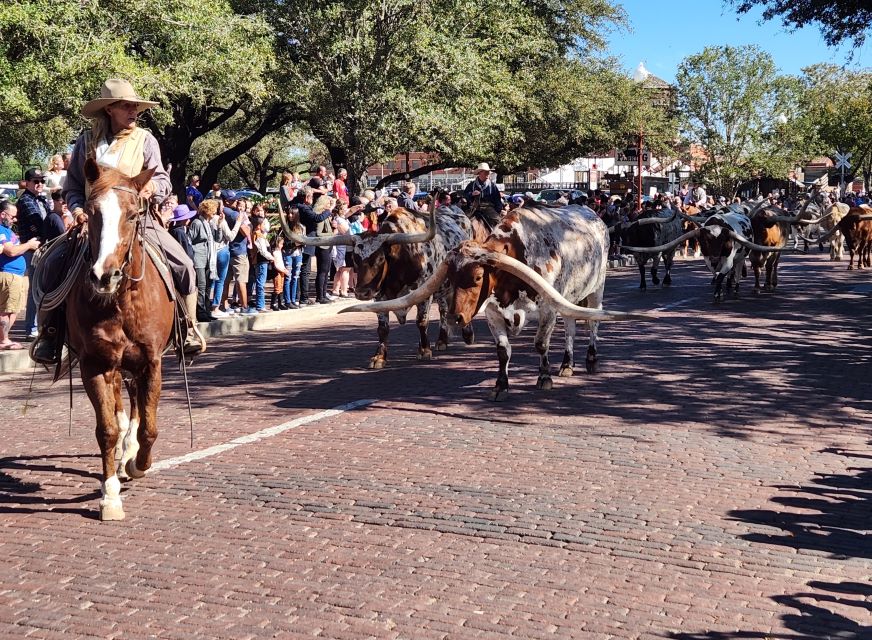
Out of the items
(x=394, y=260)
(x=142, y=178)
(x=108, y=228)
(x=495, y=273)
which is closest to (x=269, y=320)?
(x=394, y=260)

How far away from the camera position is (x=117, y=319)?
7043mm

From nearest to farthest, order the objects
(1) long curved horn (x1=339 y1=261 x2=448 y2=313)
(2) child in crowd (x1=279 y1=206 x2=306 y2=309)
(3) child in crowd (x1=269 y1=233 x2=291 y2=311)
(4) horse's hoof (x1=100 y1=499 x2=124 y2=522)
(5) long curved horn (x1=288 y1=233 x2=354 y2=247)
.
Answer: (4) horse's hoof (x1=100 y1=499 x2=124 y2=522) → (1) long curved horn (x1=339 y1=261 x2=448 y2=313) → (5) long curved horn (x1=288 y1=233 x2=354 y2=247) → (3) child in crowd (x1=269 y1=233 x2=291 y2=311) → (2) child in crowd (x1=279 y1=206 x2=306 y2=309)

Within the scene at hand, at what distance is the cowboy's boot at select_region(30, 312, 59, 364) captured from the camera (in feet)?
25.1

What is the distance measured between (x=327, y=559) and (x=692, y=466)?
131 inches

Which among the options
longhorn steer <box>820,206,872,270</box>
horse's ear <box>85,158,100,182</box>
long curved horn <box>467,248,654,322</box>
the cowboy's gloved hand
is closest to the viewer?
Answer: horse's ear <box>85,158,100,182</box>

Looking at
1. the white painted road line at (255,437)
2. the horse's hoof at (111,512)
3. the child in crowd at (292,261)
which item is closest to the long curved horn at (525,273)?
the white painted road line at (255,437)

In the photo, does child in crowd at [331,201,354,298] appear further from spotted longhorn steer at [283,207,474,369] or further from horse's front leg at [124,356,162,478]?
horse's front leg at [124,356,162,478]

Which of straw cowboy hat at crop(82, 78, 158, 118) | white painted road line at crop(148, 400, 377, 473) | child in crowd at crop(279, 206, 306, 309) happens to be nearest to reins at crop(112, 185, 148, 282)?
straw cowboy hat at crop(82, 78, 158, 118)

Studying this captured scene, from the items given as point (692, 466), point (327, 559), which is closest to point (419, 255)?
point (692, 466)

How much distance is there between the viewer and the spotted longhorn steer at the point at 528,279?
33.6 feet

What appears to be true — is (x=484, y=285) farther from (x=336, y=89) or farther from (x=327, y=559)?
(x=336, y=89)

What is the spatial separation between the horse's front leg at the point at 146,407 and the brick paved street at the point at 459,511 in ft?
0.64

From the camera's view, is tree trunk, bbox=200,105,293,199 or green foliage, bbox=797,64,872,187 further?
green foliage, bbox=797,64,872,187

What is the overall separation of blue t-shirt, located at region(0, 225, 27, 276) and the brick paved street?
1.92 meters
